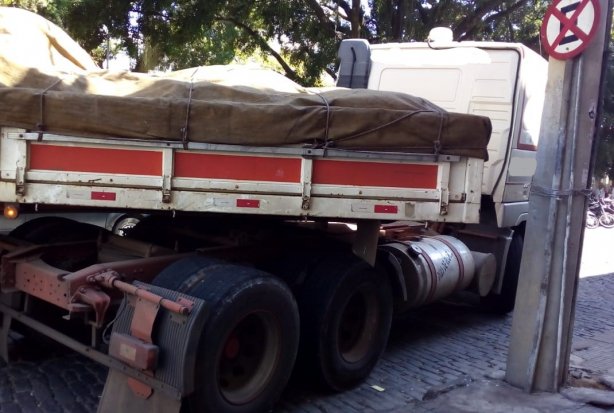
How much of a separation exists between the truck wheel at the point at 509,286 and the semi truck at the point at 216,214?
7.32 ft

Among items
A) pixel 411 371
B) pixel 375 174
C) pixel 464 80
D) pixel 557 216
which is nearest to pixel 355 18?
pixel 464 80

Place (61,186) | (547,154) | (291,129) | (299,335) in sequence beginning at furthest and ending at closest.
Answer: (547,154), (299,335), (291,129), (61,186)

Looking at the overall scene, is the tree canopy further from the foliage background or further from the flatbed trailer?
the flatbed trailer

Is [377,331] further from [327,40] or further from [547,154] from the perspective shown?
[327,40]

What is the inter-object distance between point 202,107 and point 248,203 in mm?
664

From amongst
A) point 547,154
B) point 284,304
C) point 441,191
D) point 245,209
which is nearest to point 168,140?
point 245,209

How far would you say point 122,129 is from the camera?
12.7ft

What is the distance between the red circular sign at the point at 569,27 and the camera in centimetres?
478

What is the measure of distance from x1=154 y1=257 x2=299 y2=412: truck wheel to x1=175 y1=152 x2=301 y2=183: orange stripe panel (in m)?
0.58

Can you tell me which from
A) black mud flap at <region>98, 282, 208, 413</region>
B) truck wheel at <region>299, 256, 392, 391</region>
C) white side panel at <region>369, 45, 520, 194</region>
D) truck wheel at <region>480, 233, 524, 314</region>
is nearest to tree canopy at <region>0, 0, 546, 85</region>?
white side panel at <region>369, 45, 520, 194</region>

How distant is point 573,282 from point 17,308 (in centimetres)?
418

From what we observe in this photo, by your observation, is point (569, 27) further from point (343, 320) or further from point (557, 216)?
point (343, 320)

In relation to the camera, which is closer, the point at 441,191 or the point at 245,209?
the point at 245,209

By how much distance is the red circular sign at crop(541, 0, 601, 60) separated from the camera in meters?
4.78
